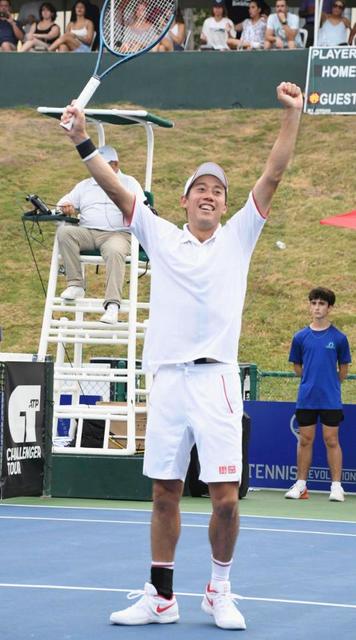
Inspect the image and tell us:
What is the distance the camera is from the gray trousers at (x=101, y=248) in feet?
40.6

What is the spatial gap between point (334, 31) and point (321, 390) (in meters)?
14.7

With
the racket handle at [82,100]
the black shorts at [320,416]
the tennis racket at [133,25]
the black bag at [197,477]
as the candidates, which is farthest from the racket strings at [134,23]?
the black shorts at [320,416]

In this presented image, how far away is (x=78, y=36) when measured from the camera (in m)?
28.7

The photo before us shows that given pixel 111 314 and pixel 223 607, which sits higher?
pixel 111 314

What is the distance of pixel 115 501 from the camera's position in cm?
1217

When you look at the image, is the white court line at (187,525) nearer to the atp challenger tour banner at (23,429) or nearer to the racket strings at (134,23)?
the atp challenger tour banner at (23,429)

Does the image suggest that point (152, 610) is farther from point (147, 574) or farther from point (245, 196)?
point (245, 196)

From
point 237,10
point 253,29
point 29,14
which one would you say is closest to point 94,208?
point 253,29

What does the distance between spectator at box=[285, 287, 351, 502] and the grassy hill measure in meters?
8.58

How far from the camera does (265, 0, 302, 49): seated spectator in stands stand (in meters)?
27.5

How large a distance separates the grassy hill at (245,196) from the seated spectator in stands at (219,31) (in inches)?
67.2

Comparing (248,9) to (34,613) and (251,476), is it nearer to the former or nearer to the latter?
(251,476)

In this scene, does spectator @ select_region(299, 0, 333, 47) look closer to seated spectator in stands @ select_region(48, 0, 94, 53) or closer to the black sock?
seated spectator in stands @ select_region(48, 0, 94, 53)

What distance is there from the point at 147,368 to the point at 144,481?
19.7 ft
